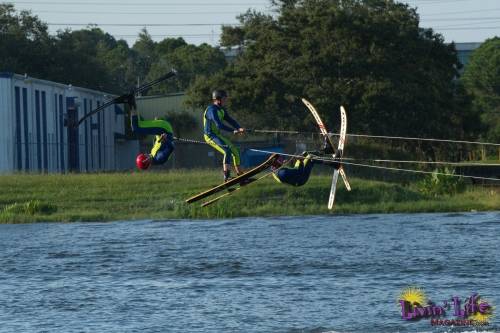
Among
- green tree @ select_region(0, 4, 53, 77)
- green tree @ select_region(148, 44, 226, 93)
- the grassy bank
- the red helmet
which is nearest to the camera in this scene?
the red helmet

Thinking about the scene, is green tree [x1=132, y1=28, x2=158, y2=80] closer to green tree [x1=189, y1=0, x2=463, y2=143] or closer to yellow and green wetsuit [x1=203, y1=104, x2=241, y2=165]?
green tree [x1=189, y1=0, x2=463, y2=143]

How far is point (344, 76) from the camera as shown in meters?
65.0

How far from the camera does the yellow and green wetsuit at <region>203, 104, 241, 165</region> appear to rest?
24.2 metres

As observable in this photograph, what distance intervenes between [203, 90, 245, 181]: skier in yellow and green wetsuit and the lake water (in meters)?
2.44

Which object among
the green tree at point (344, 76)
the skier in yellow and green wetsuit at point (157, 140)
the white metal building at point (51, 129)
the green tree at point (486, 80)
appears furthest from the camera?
the green tree at point (486, 80)

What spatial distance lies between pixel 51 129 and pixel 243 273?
34191 mm

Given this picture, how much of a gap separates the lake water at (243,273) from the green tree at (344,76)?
23587mm

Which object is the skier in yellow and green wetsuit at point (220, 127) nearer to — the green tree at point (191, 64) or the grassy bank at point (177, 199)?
the grassy bank at point (177, 199)

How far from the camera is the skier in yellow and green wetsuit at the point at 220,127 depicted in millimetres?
24219

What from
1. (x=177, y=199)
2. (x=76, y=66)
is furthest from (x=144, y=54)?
(x=177, y=199)

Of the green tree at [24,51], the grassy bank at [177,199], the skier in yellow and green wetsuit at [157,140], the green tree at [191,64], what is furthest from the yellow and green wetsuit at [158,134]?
the green tree at [191,64]

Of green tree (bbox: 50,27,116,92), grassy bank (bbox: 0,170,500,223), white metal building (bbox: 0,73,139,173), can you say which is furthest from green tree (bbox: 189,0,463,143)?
green tree (bbox: 50,27,116,92)

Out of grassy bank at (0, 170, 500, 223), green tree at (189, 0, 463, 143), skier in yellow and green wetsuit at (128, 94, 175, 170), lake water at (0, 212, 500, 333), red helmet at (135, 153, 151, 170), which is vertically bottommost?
lake water at (0, 212, 500, 333)

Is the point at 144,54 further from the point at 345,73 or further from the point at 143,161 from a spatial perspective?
the point at 143,161
